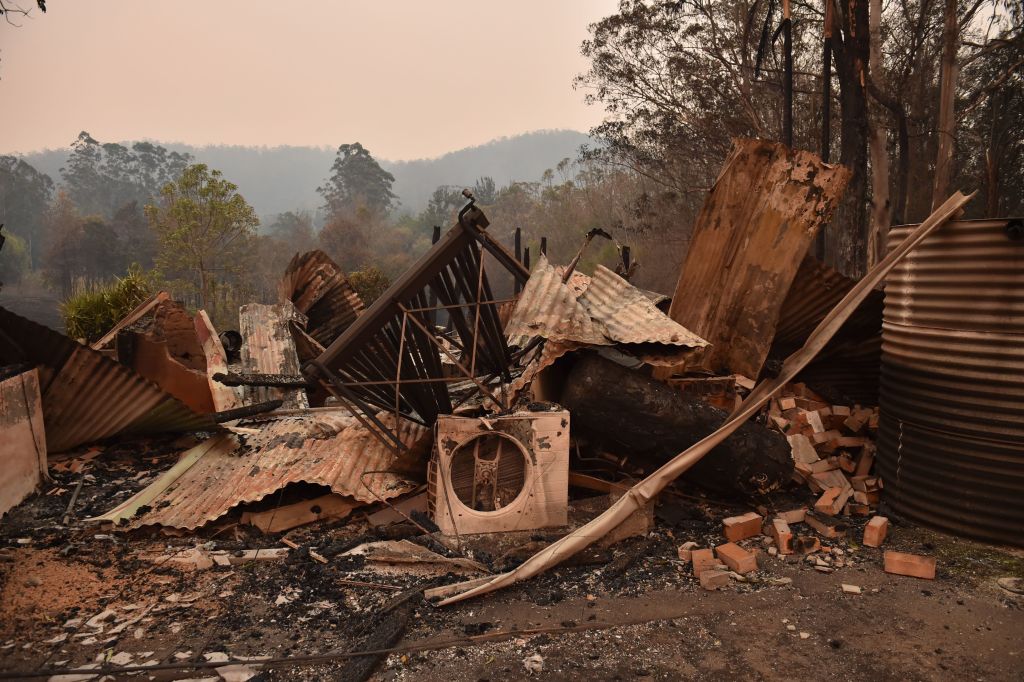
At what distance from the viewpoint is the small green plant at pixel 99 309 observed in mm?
11617

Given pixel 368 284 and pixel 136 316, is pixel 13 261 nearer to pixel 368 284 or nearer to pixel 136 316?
pixel 368 284

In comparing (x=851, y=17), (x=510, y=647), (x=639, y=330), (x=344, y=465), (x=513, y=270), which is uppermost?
(x=851, y=17)

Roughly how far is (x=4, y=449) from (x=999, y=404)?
6.27 metres

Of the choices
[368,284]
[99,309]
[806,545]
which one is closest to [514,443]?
[806,545]

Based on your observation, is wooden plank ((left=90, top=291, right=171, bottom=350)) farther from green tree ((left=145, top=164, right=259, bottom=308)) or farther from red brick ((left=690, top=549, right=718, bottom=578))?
green tree ((left=145, top=164, right=259, bottom=308))

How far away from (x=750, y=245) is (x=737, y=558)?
252 cm

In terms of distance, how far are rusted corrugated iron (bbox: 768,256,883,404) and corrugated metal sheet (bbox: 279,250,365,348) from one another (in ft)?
21.0

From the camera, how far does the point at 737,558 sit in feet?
12.2

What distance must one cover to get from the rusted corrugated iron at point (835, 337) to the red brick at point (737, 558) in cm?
221

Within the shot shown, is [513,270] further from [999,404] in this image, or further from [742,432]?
[999,404]

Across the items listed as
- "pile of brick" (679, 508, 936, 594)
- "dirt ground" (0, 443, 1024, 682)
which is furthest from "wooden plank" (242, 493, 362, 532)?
"pile of brick" (679, 508, 936, 594)

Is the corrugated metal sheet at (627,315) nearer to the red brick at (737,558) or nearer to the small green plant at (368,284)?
the red brick at (737,558)

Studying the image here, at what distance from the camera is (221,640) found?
124 inches

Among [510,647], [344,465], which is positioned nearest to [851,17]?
[344,465]
